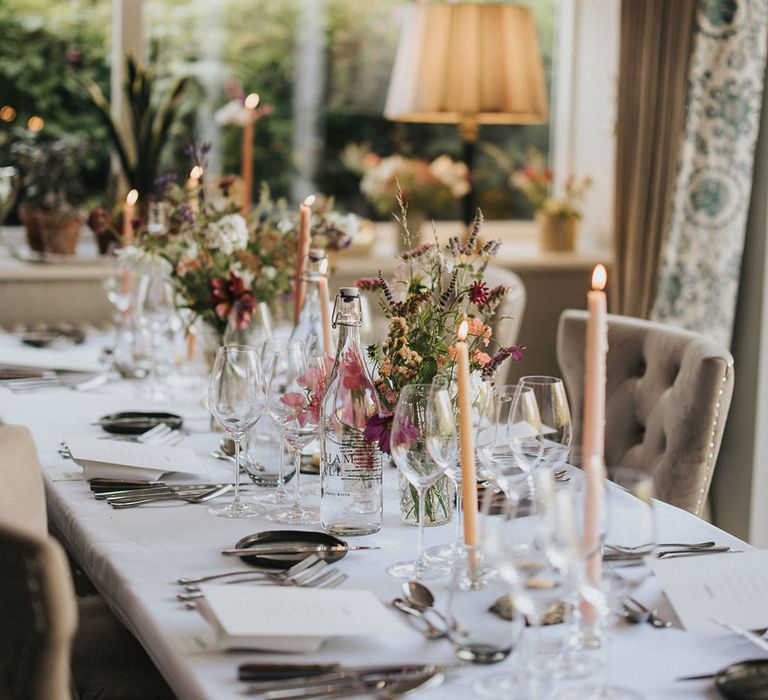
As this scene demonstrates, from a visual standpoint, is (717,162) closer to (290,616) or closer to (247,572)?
(247,572)

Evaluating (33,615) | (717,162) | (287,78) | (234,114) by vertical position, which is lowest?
(33,615)

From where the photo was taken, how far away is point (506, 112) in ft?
11.3

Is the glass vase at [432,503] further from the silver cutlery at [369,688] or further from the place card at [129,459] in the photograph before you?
the silver cutlery at [369,688]

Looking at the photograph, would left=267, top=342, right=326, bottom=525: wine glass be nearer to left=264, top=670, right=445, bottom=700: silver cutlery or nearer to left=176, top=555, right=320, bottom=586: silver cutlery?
left=176, top=555, right=320, bottom=586: silver cutlery

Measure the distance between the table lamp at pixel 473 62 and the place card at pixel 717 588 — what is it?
2.37 m

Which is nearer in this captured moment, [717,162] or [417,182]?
[717,162]

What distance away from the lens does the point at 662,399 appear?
2.02m

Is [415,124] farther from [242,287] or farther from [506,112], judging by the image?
[242,287]

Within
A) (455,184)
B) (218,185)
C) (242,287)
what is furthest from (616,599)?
(455,184)

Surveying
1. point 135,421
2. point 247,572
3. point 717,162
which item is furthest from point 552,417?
point 717,162

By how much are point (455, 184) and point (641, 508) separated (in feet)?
9.79

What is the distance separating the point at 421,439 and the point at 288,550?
20 centimetres

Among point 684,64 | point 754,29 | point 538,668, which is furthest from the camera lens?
point 684,64

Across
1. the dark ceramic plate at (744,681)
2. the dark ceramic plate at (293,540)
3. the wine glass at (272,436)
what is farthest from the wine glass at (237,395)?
the dark ceramic plate at (744,681)
